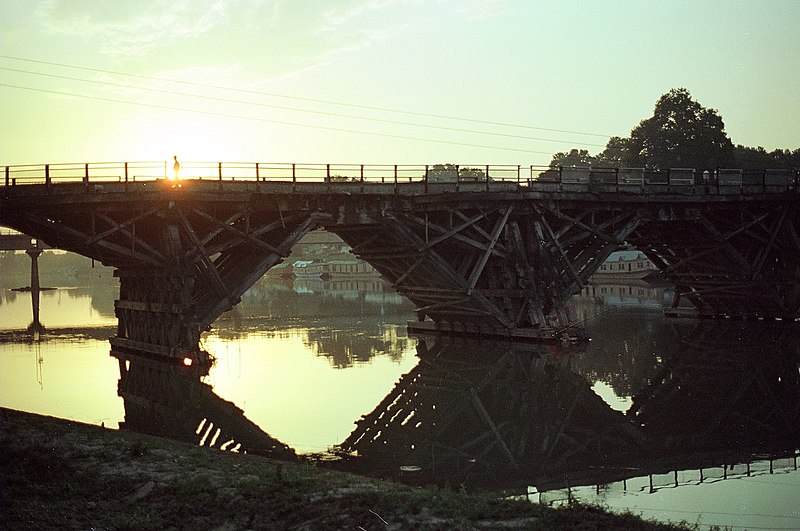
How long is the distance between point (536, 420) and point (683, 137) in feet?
305

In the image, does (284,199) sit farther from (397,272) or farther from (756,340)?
(756,340)

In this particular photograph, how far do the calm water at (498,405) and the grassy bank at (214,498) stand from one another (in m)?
3.09

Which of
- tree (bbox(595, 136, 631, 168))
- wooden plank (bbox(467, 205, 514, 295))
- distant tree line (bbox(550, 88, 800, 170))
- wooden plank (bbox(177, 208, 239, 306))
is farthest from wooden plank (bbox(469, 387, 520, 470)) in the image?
tree (bbox(595, 136, 631, 168))

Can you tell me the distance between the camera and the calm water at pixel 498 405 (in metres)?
21.1

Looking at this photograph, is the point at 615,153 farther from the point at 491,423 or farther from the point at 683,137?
the point at 491,423

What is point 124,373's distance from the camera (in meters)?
38.3

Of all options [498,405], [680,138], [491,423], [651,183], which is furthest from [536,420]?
[680,138]

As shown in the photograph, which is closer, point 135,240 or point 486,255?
point 135,240

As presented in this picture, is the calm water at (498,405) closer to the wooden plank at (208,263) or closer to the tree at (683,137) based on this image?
the wooden plank at (208,263)

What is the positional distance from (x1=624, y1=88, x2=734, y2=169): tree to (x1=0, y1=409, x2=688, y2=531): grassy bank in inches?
4001

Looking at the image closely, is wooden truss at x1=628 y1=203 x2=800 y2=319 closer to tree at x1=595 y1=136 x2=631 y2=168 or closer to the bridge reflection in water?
the bridge reflection in water

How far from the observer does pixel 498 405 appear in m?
31.4

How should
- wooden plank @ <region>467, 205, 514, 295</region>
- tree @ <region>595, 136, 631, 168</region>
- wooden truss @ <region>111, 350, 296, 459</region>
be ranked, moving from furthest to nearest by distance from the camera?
tree @ <region>595, 136, 631, 168</region>
wooden plank @ <region>467, 205, 514, 295</region>
wooden truss @ <region>111, 350, 296, 459</region>

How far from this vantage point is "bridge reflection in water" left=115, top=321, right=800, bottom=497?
884 inches
